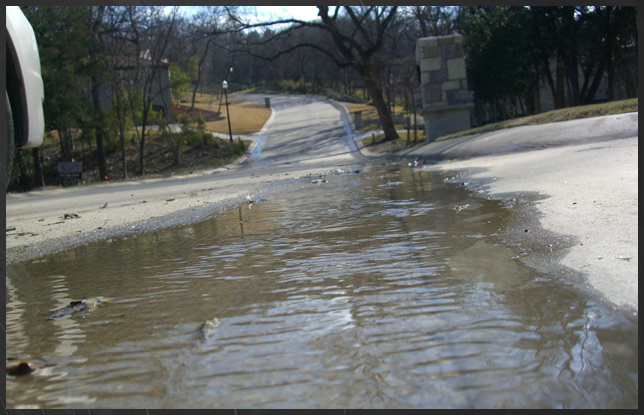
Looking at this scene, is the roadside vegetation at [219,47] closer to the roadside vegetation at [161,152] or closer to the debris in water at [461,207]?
the roadside vegetation at [161,152]

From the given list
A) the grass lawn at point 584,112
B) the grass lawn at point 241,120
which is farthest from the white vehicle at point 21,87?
the grass lawn at point 241,120

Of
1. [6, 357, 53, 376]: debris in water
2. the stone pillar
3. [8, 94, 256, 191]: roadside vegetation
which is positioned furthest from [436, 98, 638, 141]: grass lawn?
[8, 94, 256, 191]: roadside vegetation

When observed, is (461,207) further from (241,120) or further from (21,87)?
(241,120)

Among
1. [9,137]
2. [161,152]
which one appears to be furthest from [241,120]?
[9,137]

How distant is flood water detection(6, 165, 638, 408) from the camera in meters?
2.26

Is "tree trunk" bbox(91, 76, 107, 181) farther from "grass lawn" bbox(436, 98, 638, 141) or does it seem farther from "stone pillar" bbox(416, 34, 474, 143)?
"grass lawn" bbox(436, 98, 638, 141)

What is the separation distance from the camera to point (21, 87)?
436 centimetres

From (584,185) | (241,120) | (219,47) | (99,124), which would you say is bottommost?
(584,185)

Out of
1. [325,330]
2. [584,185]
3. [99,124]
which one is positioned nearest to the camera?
[325,330]

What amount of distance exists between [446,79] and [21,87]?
19.9 metres

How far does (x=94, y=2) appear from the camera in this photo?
10.9 ft

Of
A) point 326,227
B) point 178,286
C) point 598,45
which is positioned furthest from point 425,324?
point 598,45

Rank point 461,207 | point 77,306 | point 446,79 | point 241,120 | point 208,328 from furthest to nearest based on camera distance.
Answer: point 241,120 → point 446,79 → point 461,207 → point 77,306 → point 208,328

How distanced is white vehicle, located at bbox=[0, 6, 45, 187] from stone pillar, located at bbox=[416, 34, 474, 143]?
19158 millimetres
